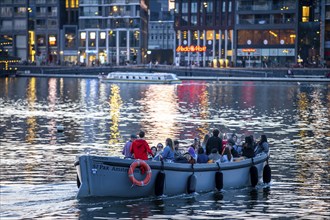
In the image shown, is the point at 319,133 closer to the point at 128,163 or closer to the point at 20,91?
the point at 128,163

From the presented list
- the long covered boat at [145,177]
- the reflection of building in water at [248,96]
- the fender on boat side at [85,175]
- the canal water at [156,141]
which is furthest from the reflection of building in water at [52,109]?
the fender on boat side at [85,175]

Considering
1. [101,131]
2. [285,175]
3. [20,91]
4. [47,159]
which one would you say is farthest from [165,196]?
[20,91]

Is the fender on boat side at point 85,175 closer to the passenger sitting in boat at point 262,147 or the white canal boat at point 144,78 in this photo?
the passenger sitting in boat at point 262,147

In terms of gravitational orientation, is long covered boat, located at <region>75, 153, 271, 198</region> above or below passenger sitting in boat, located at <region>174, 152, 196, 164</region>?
below

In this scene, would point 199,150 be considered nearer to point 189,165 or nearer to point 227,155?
point 227,155

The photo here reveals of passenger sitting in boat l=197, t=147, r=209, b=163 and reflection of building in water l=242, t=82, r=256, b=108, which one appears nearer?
passenger sitting in boat l=197, t=147, r=209, b=163

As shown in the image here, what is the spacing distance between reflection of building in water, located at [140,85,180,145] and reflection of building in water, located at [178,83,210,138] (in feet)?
3.48

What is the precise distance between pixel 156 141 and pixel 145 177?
96.7 feet

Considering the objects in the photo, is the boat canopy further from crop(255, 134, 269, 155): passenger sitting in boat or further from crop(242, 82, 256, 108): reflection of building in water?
crop(255, 134, 269, 155): passenger sitting in boat

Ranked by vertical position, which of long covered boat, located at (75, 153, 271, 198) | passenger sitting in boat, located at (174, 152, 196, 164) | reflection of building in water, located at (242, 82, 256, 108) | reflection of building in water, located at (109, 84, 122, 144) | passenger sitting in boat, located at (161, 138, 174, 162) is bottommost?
reflection of building in water, located at (242, 82, 256, 108)

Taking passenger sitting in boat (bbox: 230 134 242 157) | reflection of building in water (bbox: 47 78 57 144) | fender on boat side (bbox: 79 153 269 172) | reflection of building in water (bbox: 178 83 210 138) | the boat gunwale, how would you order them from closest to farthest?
1. fender on boat side (bbox: 79 153 269 172)
2. the boat gunwale
3. passenger sitting in boat (bbox: 230 134 242 157)
4. reflection of building in water (bbox: 47 78 57 144)
5. reflection of building in water (bbox: 178 83 210 138)

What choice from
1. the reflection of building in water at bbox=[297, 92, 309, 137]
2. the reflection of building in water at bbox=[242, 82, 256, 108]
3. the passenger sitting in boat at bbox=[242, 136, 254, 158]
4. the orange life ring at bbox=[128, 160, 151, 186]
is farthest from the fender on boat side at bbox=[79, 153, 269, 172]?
the reflection of building in water at bbox=[242, 82, 256, 108]

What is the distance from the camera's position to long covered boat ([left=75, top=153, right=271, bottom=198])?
39.1m

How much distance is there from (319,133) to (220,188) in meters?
35.5
